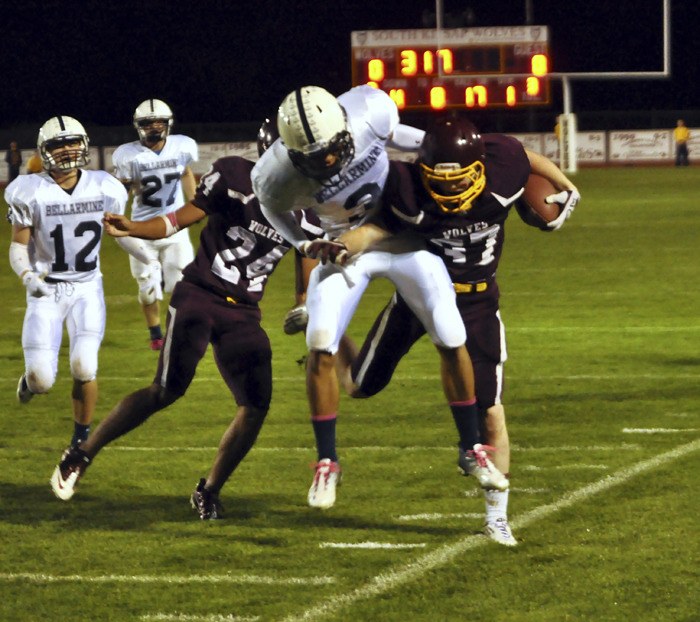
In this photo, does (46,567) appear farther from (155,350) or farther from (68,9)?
(68,9)

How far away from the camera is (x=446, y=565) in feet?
16.5

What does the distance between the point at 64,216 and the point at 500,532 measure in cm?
267

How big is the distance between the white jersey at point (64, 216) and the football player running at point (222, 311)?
1.22m

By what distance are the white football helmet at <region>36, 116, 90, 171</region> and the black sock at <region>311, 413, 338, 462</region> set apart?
2.06m

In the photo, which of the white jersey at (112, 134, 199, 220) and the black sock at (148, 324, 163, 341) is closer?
the black sock at (148, 324, 163, 341)

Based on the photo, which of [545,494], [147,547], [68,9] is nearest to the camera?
[147,547]

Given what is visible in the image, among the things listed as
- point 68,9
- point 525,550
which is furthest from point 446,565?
point 68,9

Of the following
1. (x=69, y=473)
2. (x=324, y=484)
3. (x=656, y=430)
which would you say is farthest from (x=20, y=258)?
(x=656, y=430)

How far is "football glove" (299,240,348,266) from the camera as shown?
510 centimetres

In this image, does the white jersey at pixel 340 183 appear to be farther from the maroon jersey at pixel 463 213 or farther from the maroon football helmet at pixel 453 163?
the maroon football helmet at pixel 453 163

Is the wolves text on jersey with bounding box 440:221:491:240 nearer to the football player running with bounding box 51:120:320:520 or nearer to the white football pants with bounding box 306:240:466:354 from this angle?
the white football pants with bounding box 306:240:466:354

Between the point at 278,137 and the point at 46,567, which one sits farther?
the point at 278,137

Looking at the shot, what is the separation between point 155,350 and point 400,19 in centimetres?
4884

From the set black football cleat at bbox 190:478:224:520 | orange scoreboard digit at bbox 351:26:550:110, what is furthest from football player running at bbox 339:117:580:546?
orange scoreboard digit at bbox 351:26:550:110
